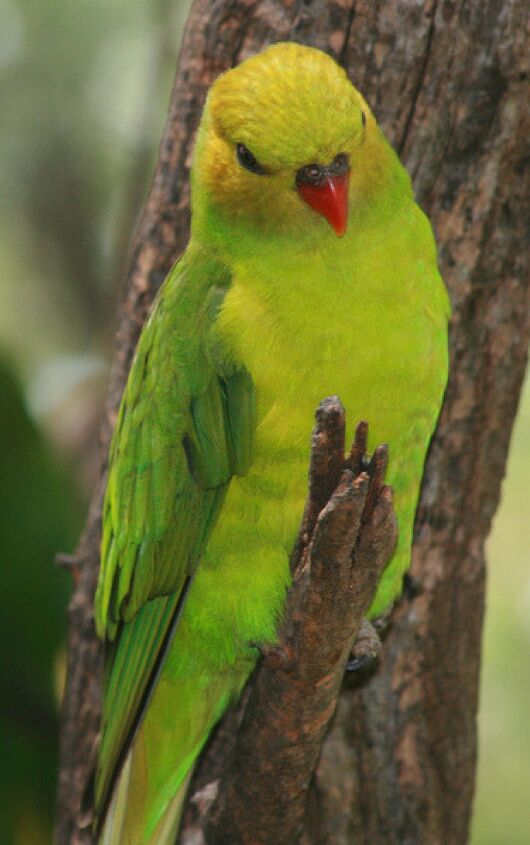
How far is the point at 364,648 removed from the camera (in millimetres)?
2855

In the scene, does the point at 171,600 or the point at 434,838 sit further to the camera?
the point at 434,838

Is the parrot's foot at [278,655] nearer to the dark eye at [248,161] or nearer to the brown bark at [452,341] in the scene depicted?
the brown bark at [452,341]

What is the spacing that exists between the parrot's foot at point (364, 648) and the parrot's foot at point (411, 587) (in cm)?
33

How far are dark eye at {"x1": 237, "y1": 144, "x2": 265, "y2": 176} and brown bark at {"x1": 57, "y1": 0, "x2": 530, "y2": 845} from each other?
0.56m

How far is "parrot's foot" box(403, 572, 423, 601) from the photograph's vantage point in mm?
3195

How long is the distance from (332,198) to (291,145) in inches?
5.8

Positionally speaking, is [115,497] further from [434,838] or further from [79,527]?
[434,838]

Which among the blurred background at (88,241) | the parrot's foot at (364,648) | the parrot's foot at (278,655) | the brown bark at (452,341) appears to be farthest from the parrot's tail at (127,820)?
the blurred background at (88,241)

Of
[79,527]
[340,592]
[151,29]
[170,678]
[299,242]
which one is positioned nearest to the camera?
[340,592]

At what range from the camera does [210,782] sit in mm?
3236

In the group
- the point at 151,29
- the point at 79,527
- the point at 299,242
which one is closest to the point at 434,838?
the point at 79,527

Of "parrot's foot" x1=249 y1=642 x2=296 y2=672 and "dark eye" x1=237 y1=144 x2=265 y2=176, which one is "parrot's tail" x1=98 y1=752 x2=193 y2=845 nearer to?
"parrot's foot" x1=249 y1=642 x2=296 y2=672

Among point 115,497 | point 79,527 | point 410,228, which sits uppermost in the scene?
point 410,228

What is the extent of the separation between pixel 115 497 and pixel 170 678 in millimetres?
481
